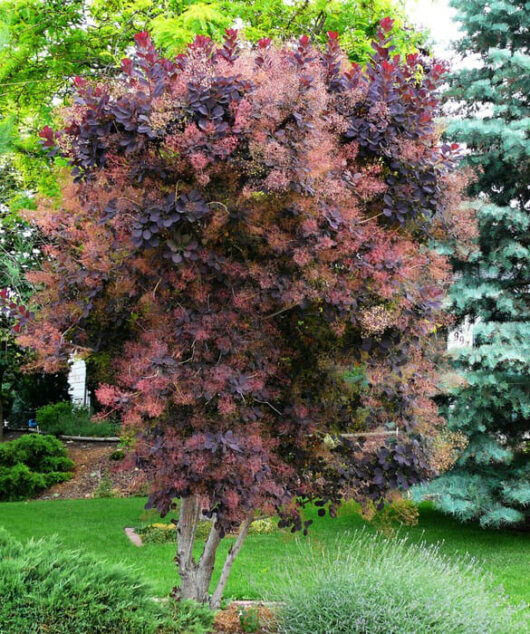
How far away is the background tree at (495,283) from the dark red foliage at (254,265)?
336 cm

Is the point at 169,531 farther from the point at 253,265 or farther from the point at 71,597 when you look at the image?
the point at 253,265

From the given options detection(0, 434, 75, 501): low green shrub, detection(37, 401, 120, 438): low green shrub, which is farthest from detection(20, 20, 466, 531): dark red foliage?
detection(37, 401, 120, 438): low green shrub

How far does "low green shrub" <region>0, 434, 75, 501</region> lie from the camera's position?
1064 centimetres

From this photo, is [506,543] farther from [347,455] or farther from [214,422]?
[214,422]

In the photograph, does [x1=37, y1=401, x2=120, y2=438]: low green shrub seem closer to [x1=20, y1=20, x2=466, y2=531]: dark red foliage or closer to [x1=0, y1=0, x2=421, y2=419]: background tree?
[x1=0, y1=0, x2=421, y2=419]: background tree

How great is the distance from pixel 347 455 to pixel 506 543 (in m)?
4.36

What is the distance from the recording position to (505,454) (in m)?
7.17

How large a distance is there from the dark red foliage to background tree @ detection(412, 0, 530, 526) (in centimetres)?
336

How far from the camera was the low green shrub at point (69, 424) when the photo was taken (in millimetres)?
13828

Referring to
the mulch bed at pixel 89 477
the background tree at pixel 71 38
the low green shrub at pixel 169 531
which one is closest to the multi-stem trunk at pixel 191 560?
the low green shrub at pixel 169 531

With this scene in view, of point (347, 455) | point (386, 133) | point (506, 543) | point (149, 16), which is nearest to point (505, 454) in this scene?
point (506, 543)

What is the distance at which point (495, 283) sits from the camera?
753 cm

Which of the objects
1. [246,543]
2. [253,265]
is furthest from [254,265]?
[246,543]

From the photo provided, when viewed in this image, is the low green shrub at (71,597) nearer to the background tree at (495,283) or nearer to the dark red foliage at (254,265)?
the dark red foliage at (254,265)
